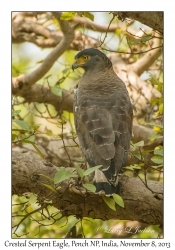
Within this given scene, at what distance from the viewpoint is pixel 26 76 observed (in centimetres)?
653

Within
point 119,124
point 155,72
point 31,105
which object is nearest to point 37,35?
point 31,105

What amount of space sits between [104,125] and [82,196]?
72cm

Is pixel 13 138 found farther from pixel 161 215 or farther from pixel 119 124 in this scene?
pixel 161 215

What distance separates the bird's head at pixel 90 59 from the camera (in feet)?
17.8

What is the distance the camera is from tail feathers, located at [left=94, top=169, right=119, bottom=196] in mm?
3855

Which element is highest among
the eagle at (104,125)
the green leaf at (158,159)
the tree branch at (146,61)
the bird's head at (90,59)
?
the tree branch at (146,61)

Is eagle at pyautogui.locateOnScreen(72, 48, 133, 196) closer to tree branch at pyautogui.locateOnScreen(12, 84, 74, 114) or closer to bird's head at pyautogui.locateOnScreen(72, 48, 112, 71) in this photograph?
bird's head at pyautogui.locateOnScreen(72, 48, 112, 71)

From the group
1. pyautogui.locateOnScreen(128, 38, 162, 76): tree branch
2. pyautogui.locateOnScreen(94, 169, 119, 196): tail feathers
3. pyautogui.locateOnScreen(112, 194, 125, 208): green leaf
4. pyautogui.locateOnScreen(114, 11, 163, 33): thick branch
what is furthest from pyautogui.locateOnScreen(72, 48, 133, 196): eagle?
pyautogui.locateOnScreen(128, 38, 162, 76): tree branch

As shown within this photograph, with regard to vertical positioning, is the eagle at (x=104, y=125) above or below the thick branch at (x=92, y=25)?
below

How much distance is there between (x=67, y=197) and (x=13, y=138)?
0.69m

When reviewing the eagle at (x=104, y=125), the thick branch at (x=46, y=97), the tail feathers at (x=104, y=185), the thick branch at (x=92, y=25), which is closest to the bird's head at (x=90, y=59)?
the eagle at (x=104, y=125)

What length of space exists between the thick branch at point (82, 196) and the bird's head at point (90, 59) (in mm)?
1739

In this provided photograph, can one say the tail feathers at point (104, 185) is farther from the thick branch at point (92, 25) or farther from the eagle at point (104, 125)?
the thick branch at point (92, 25)

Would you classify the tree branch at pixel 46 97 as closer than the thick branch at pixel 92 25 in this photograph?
No
